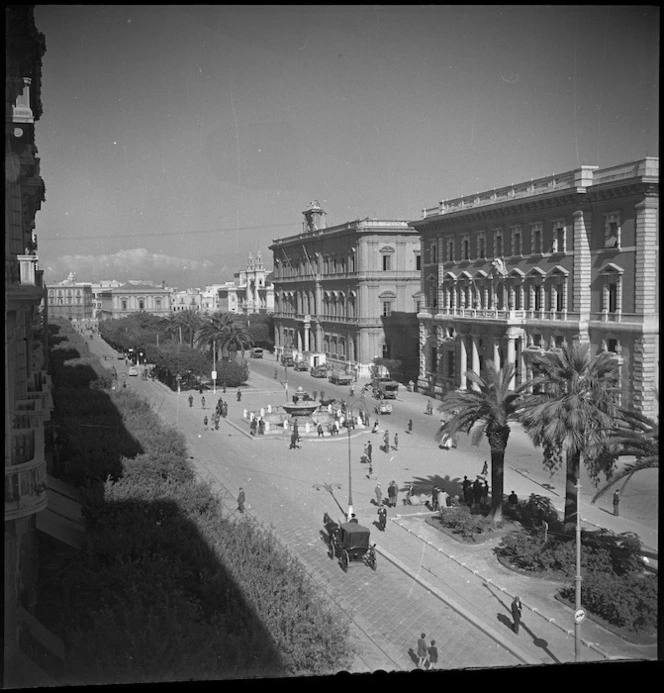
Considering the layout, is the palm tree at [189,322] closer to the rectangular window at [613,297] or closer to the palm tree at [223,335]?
the palm tree at [223,335]

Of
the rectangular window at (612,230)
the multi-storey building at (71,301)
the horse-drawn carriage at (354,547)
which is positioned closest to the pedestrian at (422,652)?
the horse-drawn carriage at (354,547)

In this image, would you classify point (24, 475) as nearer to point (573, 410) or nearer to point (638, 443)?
point (638, 443)

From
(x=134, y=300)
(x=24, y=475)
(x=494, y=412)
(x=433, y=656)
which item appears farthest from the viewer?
(x=134, y=300)

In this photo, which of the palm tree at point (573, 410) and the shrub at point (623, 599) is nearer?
the shrub at point (623, 599)

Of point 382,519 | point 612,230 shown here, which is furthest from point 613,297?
point 382,519

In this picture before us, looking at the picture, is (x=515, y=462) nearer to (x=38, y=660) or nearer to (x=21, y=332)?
(x=21, y=332)

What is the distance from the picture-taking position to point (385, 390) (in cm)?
4962

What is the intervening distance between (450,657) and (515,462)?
1684 cm

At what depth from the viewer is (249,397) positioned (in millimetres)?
52312

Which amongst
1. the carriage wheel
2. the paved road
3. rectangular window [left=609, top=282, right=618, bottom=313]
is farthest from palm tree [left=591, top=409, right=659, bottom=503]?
rectangular window [left=609, top=282, right=618, bottom=313]

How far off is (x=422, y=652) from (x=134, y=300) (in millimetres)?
129653

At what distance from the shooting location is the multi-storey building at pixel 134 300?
5320 inches

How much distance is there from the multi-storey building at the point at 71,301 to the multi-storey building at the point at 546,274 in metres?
84.2

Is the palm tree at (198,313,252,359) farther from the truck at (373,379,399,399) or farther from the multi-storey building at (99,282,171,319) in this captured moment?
the multi-storey building at (99,282,171,319)
